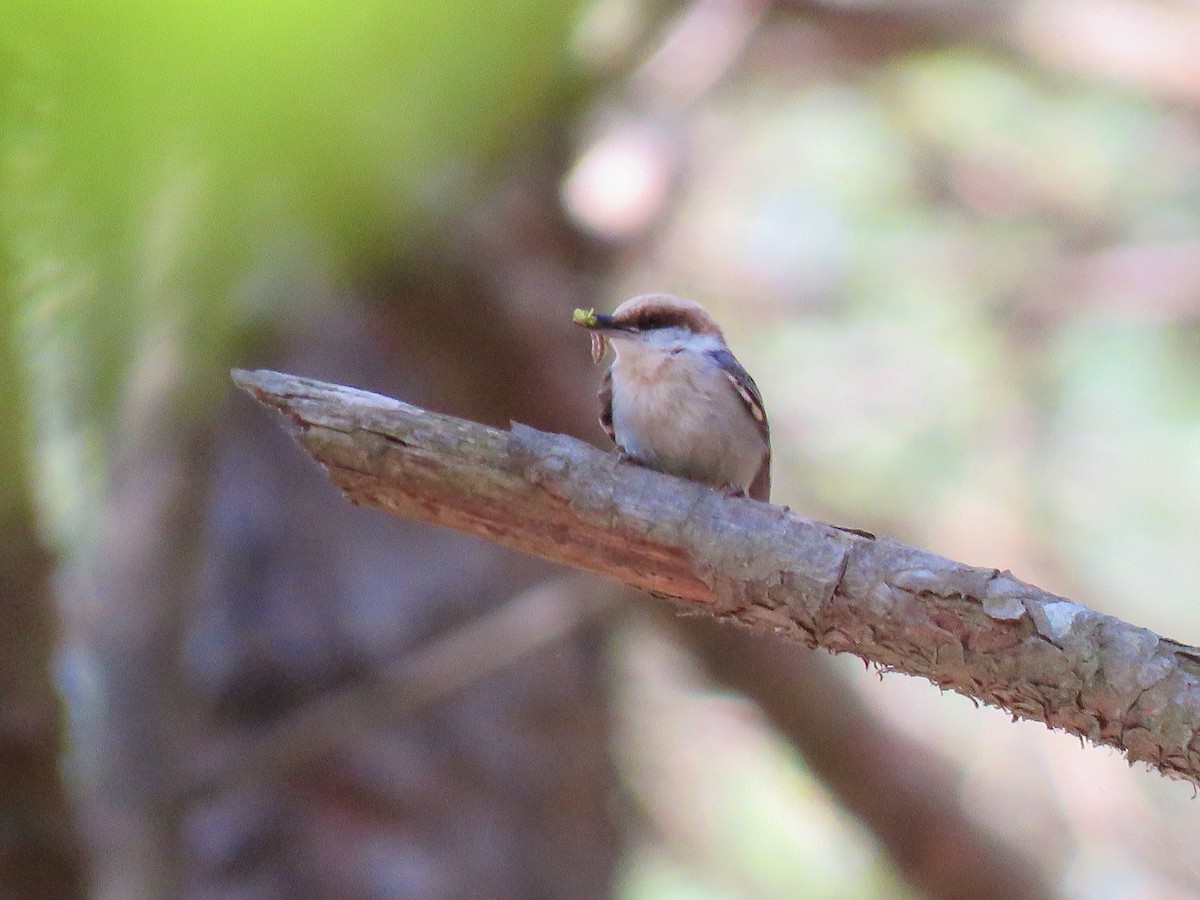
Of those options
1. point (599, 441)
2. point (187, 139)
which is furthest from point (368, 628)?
point (187, 139)

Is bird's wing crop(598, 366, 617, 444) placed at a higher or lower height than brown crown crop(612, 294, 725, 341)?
lower

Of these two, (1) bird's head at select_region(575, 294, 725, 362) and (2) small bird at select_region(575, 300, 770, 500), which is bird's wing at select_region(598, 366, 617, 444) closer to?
(2) small bird at select_region(575, 300, 770, 500)

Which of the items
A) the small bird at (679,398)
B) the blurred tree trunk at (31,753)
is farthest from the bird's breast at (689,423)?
the blurred tree trunk at (31,753)

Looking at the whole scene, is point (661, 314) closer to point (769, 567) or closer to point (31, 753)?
point (769, 567)

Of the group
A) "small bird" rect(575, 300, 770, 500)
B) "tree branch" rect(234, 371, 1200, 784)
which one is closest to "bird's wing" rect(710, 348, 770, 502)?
"small bird" rect(575, 300, 770, 500)

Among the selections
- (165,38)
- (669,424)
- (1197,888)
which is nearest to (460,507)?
(669,424)

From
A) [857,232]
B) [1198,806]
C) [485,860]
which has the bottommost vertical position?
[1198,806]

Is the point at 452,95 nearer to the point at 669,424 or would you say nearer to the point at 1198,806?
the point at 669,424
